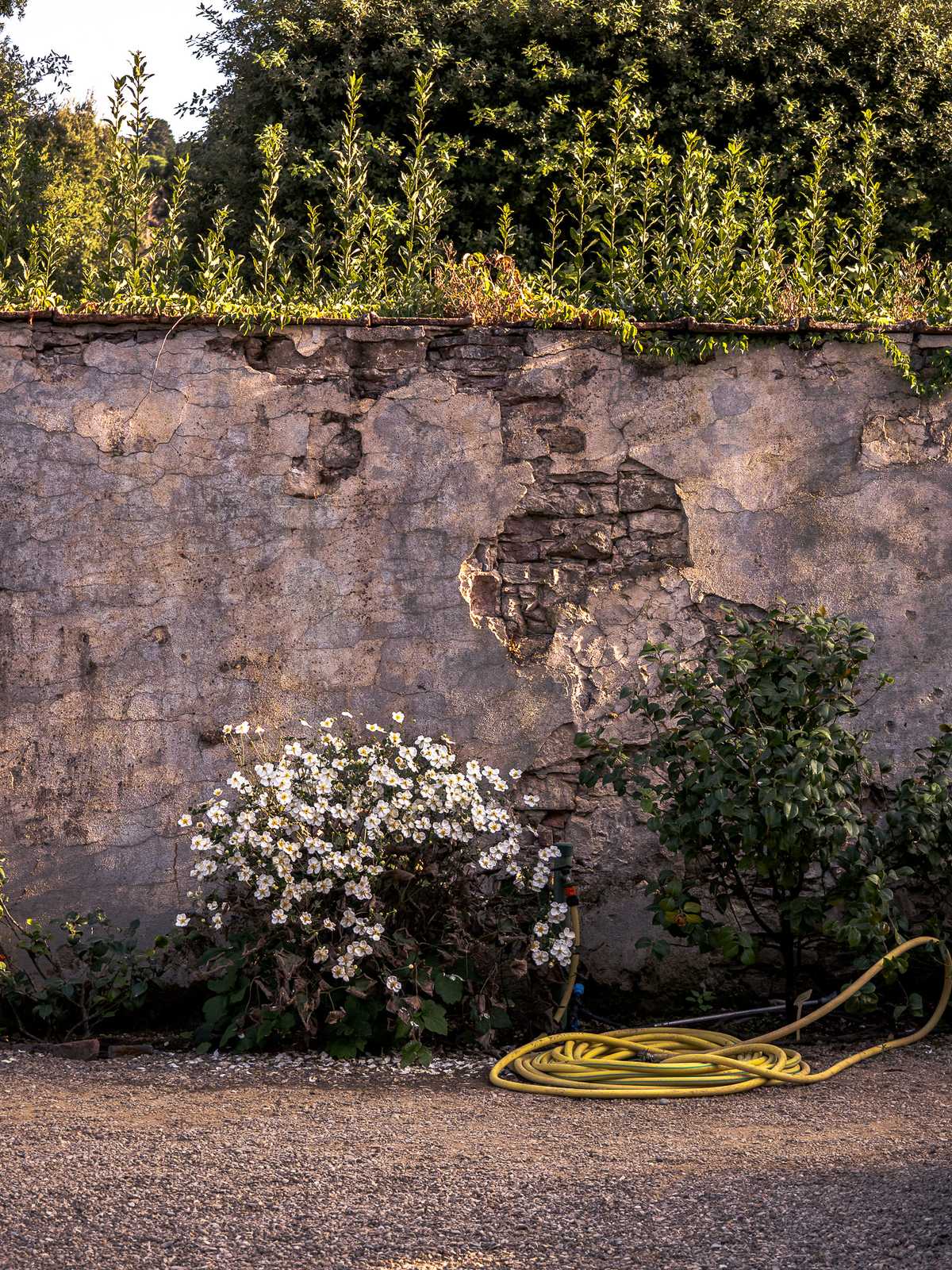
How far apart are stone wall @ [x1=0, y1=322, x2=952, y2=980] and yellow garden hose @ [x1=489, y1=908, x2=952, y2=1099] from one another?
604 millimetres

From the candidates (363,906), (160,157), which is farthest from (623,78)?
(363,906)

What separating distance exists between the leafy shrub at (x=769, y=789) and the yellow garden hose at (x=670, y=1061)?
233mm

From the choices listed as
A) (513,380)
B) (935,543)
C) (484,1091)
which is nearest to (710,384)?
(513,380)

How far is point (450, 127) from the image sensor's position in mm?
7336

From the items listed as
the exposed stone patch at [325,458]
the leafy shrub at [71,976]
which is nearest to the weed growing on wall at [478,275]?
the exposed stone patch at [325,458]

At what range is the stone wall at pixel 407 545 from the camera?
4383 millimetres

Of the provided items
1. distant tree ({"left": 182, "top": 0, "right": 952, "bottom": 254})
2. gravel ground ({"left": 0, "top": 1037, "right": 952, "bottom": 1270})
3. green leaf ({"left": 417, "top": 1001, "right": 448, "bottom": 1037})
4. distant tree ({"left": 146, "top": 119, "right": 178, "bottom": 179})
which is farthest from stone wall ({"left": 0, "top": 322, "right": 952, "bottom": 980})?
distant tree ({"left": 182, "top": 0, "right": 952, "bottom": 254})

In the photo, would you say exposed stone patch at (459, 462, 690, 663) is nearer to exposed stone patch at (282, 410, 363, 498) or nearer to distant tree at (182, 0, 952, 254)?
exposed stone patch at (282, 410, 363, 498)

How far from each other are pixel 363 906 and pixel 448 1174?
50.0 inches

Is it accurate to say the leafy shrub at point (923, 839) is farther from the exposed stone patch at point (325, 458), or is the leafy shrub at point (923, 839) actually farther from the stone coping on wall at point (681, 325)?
the exposed stone patch at point (325, 458)

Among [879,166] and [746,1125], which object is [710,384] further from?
[879,166]

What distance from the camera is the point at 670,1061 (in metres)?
3.66

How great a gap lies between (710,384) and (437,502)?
1120 mm

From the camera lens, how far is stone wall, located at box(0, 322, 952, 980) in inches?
173
